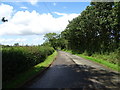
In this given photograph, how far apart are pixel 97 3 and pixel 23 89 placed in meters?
22.5

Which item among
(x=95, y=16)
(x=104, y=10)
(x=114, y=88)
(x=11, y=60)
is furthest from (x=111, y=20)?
(x=11, y=60)

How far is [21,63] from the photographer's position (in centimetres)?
954

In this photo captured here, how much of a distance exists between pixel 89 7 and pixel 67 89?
76.9 feet

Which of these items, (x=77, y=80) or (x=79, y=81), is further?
(x=77, y=80)

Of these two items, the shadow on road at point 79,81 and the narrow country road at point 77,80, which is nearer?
the shadow on road at point 79,81

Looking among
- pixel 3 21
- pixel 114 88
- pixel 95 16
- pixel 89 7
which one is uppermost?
pixel 89 7

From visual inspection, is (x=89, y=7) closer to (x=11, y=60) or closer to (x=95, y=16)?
(x=95, y=16)

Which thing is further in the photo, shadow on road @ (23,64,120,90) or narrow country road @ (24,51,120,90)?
narrow country road @ (24,51,120,90)

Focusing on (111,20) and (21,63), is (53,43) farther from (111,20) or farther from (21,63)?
(21,63)

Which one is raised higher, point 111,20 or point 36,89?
point 111,20

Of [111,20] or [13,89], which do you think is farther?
[111,20]

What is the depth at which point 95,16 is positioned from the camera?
975 inches

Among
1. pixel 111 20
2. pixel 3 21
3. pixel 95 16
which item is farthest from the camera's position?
pixel 95 16

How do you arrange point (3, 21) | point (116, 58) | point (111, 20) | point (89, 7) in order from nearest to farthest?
1. point (3, 21)
2. point (116, 58)
3. point (111, 20)
4. point (89, 7)
